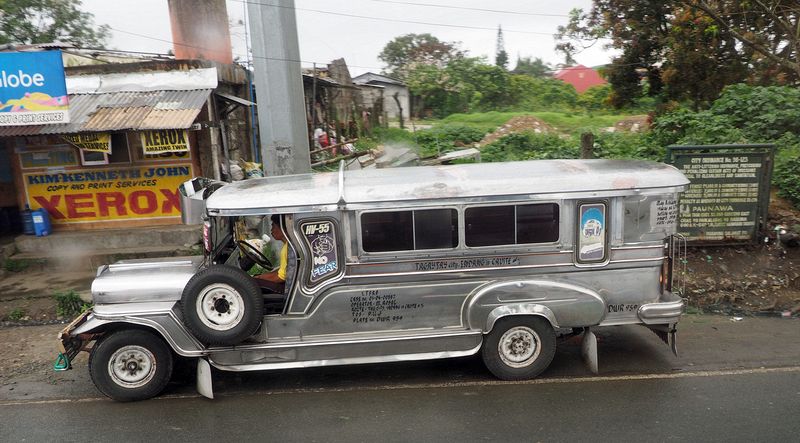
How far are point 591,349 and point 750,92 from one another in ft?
30.0

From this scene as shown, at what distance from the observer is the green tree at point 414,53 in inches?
1567

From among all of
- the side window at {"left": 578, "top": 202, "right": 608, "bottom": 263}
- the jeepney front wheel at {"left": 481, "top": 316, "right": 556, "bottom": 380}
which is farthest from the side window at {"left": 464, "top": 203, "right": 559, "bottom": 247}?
the jeepney front wheel at {"left": 481, "top": 316, "right": 556, "bottom": 380}

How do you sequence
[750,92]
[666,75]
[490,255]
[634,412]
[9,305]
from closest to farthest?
[634,412], [490,255], [9,305], [750,92], [666,75]

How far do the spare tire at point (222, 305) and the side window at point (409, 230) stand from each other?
3.71ft

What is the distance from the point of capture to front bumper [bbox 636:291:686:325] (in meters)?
5.53

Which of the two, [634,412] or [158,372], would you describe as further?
[158,372]

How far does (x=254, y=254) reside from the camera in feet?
20.4

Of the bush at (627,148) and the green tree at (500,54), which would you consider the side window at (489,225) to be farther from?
the green tree at (500,54)

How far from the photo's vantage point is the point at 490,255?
5461 mm

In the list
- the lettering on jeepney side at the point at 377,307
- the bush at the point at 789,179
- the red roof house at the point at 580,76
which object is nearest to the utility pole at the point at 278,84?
the lettering on jeepney side at the point at 377,307

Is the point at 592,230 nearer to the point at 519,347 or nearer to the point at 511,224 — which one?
the point at 511,224

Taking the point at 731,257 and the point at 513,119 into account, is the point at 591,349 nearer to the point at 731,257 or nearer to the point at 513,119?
the point at 731,257

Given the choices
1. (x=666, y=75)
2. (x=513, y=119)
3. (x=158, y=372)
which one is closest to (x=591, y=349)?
(x=158, y=372)

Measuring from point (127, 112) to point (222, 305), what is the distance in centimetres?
625
